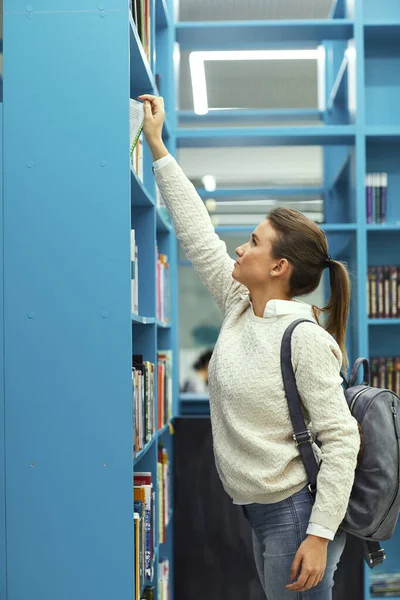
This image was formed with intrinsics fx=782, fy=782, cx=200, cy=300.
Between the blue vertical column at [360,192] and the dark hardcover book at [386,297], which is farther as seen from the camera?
the dark hardcover book at [386,297]

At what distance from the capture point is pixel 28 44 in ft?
6.73

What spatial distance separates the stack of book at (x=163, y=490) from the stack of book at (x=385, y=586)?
137cm

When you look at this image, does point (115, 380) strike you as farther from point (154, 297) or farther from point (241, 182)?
point (241, 182)

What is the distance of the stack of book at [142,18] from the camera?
2363mm

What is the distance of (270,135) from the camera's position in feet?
13.6

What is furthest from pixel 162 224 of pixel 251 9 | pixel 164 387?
pixel 251 9

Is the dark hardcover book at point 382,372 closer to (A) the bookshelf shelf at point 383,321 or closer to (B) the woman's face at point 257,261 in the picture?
(A) the bookshelf shelf at point 383,321

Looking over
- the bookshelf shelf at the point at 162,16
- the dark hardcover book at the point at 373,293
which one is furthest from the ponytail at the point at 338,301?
the dark hardcover book at the point at 373,293

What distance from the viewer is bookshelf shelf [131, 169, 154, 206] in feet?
7.58

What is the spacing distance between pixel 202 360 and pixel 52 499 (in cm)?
699

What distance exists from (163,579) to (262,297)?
1.98 meters

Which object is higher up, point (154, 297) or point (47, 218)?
point (47, 218)

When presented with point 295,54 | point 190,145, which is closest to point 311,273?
point 190,145

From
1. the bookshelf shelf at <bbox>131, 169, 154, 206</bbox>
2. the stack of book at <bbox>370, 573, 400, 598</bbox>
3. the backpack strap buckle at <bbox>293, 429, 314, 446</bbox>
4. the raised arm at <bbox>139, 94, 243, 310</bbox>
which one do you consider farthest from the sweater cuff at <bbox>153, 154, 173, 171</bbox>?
the stack of book at <bbox>370, 573, 400, 598</bbox>
